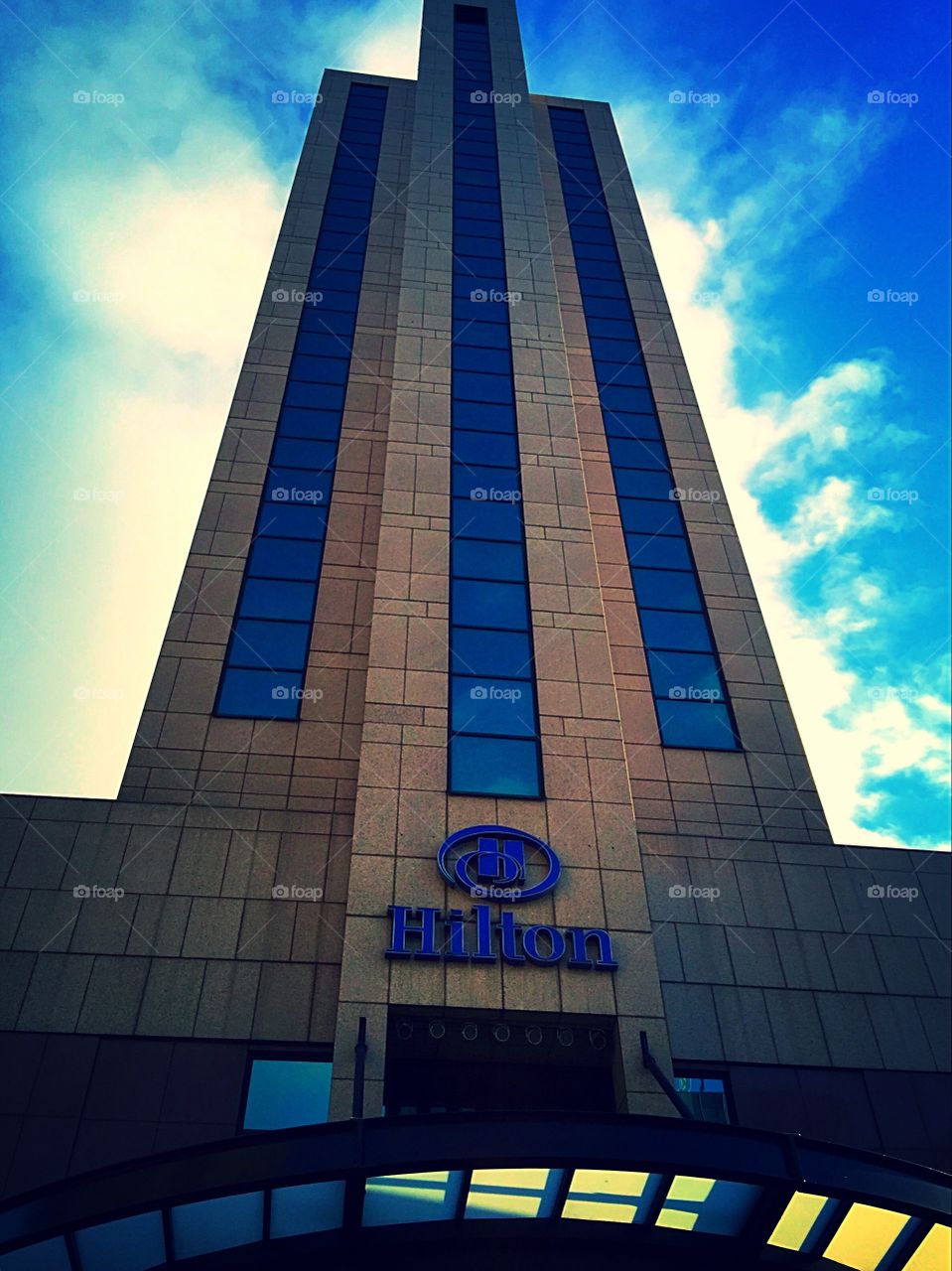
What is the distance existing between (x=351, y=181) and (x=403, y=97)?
29.5ft

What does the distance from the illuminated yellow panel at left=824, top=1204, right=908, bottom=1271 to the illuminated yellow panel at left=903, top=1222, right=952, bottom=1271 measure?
0.41m

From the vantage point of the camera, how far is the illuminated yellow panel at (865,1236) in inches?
491

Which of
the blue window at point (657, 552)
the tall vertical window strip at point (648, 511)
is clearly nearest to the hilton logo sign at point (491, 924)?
the tall vertical window strip at point (648, 511)

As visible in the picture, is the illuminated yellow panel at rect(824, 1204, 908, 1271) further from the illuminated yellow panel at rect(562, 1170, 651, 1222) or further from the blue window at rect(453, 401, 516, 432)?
the blue window at rect(453, 401, 516, 432)

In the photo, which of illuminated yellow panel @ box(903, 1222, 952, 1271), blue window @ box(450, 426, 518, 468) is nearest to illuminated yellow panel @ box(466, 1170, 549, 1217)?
illuminated yellow panel @ box(903, 1222, 952, 1271)

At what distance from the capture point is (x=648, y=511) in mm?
28328

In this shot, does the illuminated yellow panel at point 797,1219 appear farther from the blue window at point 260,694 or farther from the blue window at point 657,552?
the blue window at point 657,552

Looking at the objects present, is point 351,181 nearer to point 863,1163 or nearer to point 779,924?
point 779,924

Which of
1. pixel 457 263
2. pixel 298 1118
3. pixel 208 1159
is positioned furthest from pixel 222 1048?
pixel 457 263

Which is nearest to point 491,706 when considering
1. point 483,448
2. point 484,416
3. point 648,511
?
point 483,448

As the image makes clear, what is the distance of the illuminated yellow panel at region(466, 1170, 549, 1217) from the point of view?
39.6ft

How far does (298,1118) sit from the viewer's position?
627 inches

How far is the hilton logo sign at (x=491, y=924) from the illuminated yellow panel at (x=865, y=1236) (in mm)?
5063

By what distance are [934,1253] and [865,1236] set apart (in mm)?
1008
